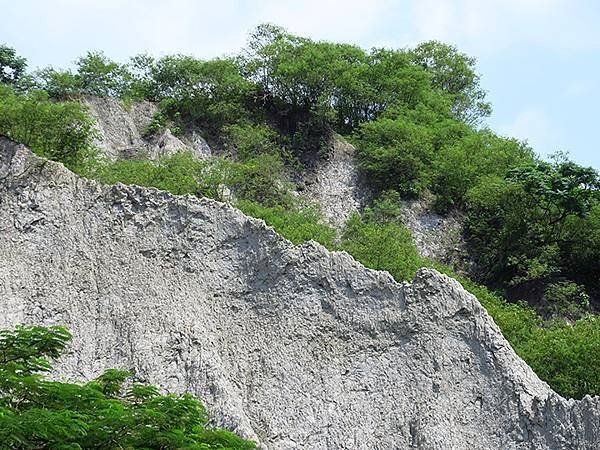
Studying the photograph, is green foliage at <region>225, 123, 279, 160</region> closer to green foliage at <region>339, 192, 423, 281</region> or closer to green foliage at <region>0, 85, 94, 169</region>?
green foliage at <region>339, 192, 423, 281</region>

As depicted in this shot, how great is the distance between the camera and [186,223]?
770 inches

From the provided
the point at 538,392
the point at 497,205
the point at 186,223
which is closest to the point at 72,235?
the point at 186,223

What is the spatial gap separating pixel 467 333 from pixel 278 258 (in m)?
3.74

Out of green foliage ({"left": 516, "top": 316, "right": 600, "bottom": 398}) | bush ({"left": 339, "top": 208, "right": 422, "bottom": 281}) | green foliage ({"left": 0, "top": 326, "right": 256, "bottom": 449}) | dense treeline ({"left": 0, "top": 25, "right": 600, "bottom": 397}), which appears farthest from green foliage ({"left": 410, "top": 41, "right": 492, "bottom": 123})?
green foliage ({"left": 0, "top": 326, "right": 256, "bottom": 449})

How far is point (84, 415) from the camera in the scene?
13.1 m

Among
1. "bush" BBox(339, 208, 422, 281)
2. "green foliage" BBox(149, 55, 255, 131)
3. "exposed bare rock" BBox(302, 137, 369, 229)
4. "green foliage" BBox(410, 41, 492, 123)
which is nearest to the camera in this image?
"bush" BBox(339, 208, 422, 281)

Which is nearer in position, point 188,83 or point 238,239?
point 238,239

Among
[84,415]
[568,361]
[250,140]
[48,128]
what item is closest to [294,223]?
[48,128]

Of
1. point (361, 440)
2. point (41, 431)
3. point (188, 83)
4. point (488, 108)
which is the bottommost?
point (41, 431)

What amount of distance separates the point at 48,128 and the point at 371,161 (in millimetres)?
16117

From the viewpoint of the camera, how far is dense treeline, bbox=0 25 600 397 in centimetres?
3025

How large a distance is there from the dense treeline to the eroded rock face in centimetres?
718

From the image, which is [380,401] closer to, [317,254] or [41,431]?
[317,254]

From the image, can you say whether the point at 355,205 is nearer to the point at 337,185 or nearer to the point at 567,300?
the point at 337,185
